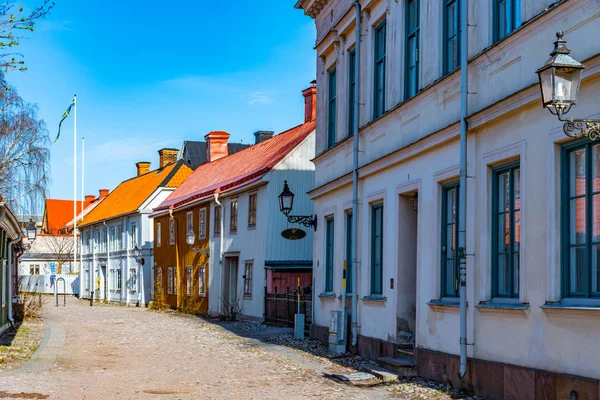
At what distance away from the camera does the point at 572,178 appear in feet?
32.2

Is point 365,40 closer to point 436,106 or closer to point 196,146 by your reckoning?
point 436,106

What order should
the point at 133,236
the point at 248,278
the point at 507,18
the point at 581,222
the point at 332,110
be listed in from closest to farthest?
1. the point at 581,222
2. the point at 507,18
3. the point at 332,110
4. the point at 248,278
5. the point at 133,236

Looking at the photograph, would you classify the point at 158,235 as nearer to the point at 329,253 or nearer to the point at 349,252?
the point at 329,253

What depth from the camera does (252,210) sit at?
1213 inches

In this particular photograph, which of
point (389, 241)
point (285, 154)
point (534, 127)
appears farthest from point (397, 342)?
point (285, 154)

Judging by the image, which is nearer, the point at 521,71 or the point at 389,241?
the point at 521,71

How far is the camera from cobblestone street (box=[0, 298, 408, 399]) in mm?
12461

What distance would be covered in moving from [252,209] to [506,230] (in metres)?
19.9

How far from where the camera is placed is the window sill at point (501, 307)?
34.5ft

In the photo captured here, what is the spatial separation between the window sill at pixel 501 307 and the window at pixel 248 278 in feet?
63.0

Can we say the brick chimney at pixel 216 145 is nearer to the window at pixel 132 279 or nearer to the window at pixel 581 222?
the window at pixel 132 279

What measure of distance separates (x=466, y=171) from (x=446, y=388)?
295 centimetres

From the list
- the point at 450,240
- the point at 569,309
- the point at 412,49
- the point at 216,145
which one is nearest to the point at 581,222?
the point at 569,309

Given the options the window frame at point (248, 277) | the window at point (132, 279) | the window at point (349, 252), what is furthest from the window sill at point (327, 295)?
the window at point (132, 279)
